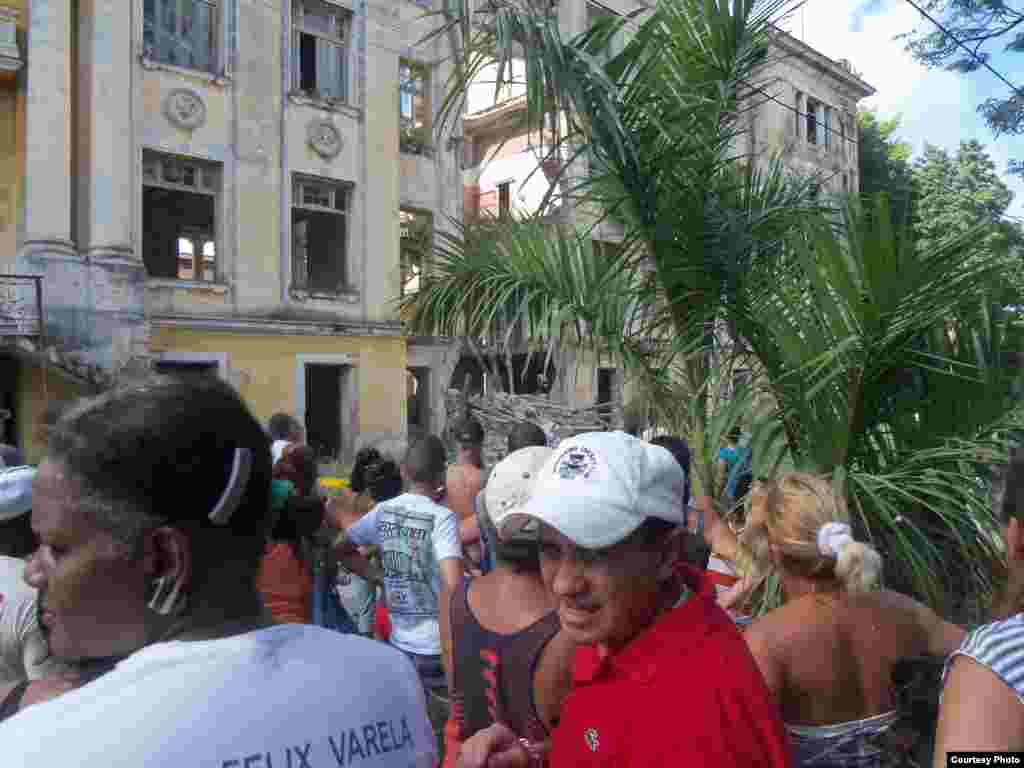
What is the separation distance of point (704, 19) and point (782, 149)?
2.93ft

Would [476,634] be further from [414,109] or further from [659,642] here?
[414,109]

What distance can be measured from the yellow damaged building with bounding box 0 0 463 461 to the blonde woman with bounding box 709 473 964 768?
8.32 m

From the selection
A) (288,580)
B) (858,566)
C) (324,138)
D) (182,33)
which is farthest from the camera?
(324,138)

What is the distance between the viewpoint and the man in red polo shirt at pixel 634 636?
1.34 meters

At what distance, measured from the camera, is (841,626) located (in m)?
2.18

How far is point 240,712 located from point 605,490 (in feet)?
2.50

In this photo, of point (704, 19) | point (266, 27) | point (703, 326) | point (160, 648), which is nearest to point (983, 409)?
point (703, 326)

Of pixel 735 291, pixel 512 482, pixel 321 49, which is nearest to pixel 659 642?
pixel 512 482

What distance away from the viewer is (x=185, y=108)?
44.3ft

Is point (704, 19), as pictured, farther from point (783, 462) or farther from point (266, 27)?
point (266, 27)

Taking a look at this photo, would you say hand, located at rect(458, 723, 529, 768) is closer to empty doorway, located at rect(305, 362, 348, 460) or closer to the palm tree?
the palm tree

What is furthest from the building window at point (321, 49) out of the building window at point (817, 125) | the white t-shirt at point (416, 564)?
the building window at point (817, 125)

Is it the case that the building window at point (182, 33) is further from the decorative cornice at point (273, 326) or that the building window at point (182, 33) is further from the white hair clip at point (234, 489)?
the white hair clip at point (234, 489)

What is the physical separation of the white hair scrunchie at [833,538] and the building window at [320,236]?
13658 mm
